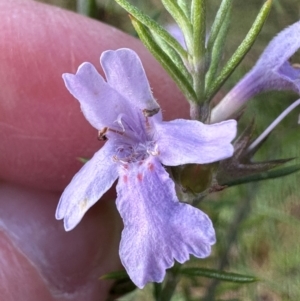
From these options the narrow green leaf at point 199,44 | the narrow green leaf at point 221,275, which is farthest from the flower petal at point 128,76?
the narrow green leaf at point 221,275

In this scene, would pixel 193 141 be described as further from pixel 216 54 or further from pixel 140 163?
pixel 216 54

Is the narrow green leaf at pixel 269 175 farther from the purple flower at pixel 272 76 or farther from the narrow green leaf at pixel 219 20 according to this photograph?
the narrow green leaf at pixel 219 20

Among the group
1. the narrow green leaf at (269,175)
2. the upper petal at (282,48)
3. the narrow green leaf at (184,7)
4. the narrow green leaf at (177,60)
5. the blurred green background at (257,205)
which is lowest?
the blurred green background at (257,205)

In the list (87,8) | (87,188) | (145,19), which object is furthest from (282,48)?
(87,8)

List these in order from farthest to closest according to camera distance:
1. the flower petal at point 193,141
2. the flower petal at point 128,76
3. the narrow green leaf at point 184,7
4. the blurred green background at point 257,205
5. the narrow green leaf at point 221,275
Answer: the blurred green background at point 257,205 < the narrow green leaf at point 221,275 < the narrow green leaf at point 184,7 < the flower petal at point 128,76 < the flower petal at point 193,141

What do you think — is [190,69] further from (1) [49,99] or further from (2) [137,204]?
(1) [49,99]

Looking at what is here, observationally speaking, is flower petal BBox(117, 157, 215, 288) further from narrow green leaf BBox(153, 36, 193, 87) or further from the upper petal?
the upper petal
